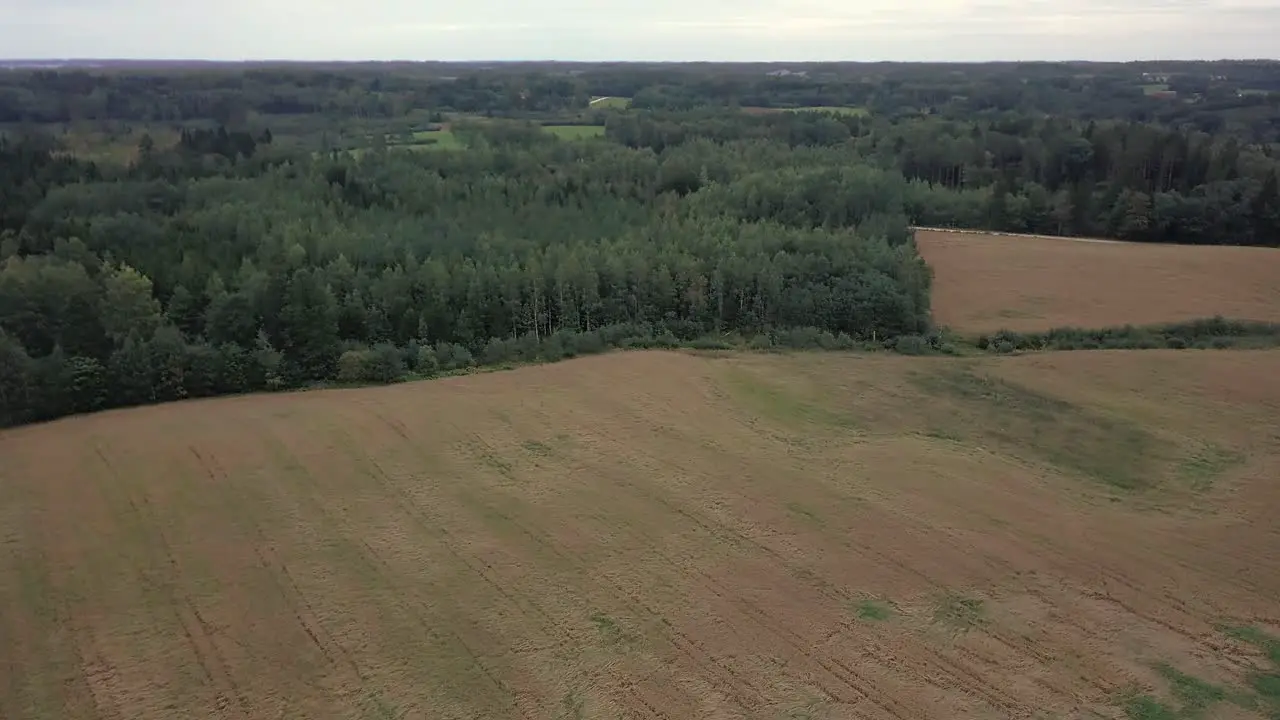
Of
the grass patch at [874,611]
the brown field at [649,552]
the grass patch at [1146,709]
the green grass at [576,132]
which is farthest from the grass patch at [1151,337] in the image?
the green grass at [576,132]

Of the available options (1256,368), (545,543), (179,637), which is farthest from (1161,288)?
(179,637)

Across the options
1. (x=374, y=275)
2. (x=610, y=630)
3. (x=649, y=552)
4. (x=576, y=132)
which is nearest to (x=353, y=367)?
(x=374, y=275)

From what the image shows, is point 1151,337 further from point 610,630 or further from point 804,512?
point 610,630

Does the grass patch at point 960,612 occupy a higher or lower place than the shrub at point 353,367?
lower

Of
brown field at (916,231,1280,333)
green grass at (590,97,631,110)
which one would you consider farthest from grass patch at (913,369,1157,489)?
green grass at (590,97,631,110)

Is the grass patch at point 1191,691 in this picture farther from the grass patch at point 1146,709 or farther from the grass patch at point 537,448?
the grass patch at point 537,448

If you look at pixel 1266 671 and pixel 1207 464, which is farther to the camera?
pixel 1207 464
